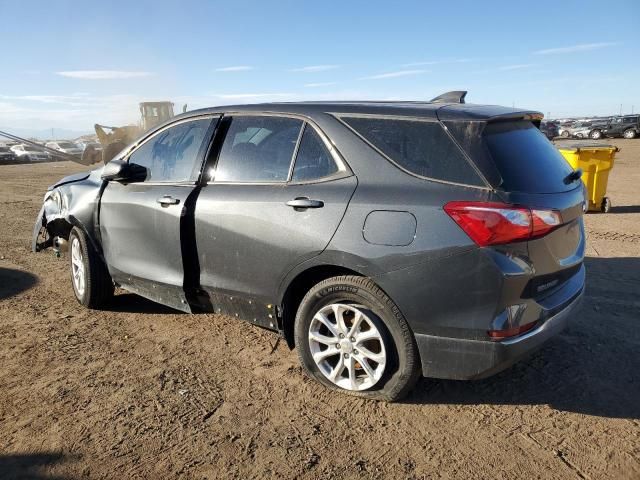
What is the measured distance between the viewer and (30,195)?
13.8 m

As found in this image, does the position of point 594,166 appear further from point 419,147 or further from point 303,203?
point 303,203

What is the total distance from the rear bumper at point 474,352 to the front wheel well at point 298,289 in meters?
0.63

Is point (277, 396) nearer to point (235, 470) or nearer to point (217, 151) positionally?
point (235, 470)

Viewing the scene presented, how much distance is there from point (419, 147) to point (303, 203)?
0.74m

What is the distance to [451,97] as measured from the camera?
3736mm

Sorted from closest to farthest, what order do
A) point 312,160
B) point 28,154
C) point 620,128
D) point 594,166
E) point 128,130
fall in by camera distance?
point 312,160
point 594,166
point 128,130
point 28,154
point 620,128

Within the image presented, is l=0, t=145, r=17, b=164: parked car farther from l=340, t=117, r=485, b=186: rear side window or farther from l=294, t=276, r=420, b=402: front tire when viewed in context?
l=340, t=117, r=485, b=186: rear side window

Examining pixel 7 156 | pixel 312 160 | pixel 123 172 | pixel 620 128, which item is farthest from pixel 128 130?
pixel 620 128

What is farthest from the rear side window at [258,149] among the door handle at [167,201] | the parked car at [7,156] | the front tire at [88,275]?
the parked car at [7,156]

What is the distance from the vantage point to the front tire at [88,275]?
4539mm

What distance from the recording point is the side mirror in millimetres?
4141

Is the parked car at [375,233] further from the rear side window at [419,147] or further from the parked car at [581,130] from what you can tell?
the parked car at [581,130]

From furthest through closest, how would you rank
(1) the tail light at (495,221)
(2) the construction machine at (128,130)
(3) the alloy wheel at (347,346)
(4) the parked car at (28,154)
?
1. (4) the parked car at (28,154)
2. (2) the construction machine at (128,130)
3. (3) the alloy wheel at (347,346)
4. (1) the tail light at (495,221)

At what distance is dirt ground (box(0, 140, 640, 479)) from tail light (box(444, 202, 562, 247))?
1.09 m
